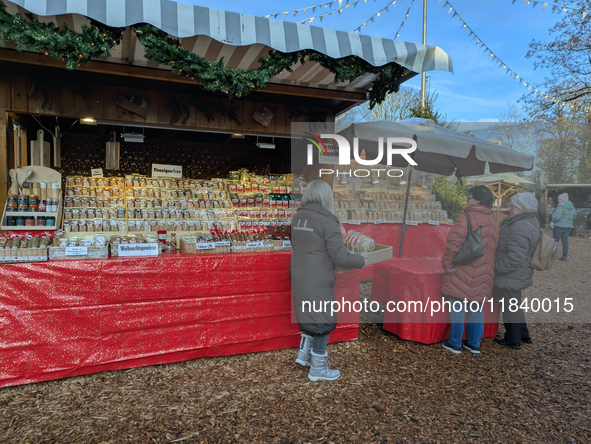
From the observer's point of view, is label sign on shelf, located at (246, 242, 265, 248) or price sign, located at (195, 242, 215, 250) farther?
label sign on shelf, located at (246, 242, 265, 248)

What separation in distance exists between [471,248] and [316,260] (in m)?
1.59

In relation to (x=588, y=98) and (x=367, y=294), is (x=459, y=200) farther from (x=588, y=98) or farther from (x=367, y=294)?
(x=367, y=294)

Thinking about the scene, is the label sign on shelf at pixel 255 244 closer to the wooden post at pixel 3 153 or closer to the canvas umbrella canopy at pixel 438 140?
the canvas umbrella canopy at pixel 438 140

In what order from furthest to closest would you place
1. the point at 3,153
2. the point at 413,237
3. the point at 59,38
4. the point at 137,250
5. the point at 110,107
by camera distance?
the point at 413,237
the point at 110,107
the point at 3,153
the point at 137,250
the point at 59,38

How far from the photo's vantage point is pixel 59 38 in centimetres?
245

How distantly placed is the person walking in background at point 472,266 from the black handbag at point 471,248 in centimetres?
4

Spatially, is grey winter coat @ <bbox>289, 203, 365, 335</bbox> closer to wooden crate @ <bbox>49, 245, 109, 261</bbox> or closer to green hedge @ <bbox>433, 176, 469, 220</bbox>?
wooden crate @ <bbox>49, 245, 109, 261</bbox>

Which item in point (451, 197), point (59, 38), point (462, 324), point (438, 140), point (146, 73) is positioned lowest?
point (462, 324)

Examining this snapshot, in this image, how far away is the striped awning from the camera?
2.58 m

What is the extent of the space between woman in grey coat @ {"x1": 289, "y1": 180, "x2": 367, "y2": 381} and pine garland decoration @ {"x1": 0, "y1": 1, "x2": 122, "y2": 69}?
77.1 inches

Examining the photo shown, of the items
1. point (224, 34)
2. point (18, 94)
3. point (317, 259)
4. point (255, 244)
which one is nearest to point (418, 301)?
point (317, 259)

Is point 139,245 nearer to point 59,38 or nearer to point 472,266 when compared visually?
point 59,38

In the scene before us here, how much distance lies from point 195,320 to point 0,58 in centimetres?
316

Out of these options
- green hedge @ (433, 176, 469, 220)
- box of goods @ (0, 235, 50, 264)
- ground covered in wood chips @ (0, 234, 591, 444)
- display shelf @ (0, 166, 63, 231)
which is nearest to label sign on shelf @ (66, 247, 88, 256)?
box of goods @ (0, 235, 50, 264)
